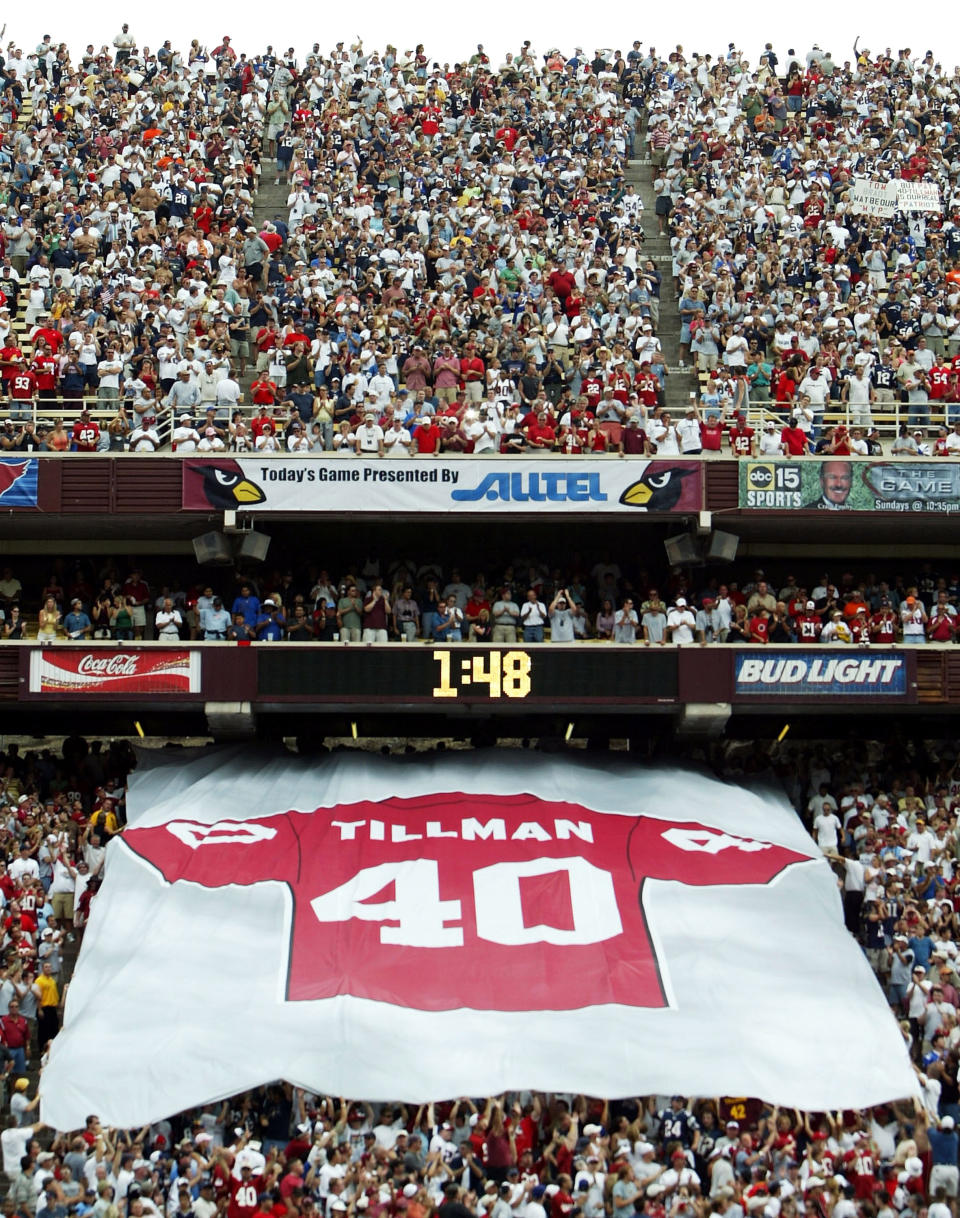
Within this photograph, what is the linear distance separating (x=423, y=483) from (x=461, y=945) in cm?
865

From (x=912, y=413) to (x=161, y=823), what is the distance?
49.9 feet

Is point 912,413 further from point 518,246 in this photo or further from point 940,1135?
point 940,1135

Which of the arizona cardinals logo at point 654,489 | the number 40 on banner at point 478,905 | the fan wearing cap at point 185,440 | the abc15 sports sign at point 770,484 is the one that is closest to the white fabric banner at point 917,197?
the abc15 sports sign at point 770,484

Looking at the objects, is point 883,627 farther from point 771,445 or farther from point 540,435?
point 540,435

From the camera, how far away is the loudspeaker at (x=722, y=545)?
33.3m

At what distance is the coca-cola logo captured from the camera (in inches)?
1238

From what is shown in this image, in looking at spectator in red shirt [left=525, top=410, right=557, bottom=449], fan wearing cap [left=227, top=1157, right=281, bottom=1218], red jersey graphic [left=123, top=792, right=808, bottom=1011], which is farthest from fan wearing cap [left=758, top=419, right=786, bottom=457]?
fan wearing cap [left=227, top=1157, right=281, bottom=1218]

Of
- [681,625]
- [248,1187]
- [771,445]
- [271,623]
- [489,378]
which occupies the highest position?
[489,378]

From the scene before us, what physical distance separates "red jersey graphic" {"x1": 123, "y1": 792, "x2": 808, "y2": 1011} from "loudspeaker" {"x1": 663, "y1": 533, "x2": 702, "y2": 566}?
5.92 meters

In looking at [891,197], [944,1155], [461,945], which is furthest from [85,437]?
[891,197]

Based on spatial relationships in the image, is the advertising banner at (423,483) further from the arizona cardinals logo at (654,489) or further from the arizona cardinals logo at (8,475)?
the arizona cardinals logo at (8,475)

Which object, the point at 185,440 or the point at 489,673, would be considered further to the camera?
the point at 185,440

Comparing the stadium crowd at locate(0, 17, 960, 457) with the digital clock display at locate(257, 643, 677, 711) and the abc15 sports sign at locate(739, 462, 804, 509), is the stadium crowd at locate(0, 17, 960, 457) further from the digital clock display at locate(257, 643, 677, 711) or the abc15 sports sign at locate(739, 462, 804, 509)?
the digital clock display at locate(257, 643, 677, 711)

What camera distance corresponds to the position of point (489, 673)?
103 feet
